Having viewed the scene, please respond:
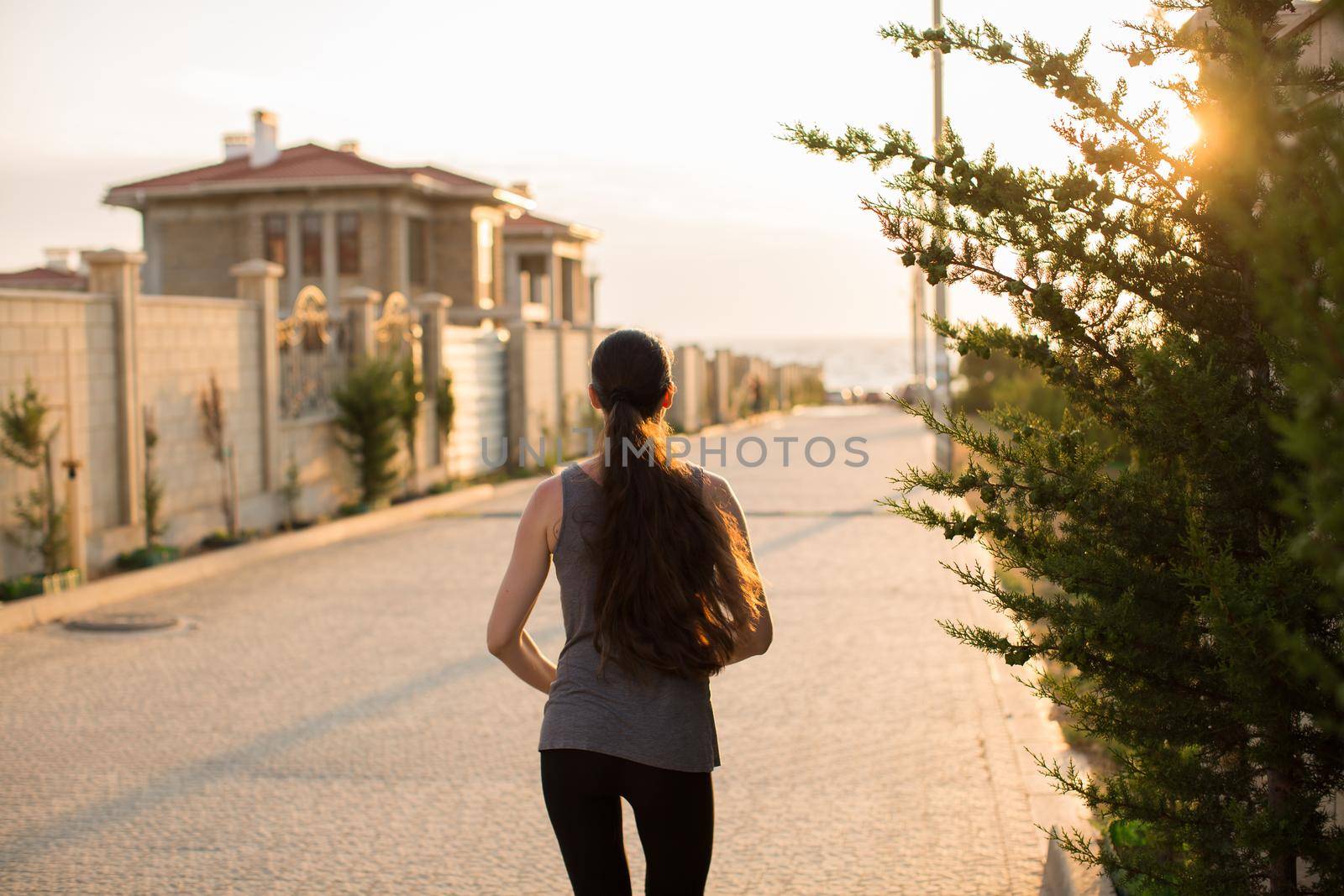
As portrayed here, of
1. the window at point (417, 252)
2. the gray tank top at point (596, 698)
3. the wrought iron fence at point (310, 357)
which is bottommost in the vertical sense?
the gray tank top at point (596, 698)

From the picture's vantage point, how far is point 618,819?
324 cm

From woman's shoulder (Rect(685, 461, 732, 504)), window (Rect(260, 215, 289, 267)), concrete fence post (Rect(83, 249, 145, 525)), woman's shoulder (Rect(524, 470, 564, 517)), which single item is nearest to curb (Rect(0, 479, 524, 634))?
concrete fence post (Rect(83, 249, 145, 525))

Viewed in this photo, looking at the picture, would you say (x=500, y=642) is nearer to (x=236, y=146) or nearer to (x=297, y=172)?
(x=297, y=172)

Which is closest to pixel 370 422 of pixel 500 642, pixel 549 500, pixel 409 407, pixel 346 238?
pixel 409 407

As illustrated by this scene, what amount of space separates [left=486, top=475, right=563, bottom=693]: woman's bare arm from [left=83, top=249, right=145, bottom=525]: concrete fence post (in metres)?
10.5

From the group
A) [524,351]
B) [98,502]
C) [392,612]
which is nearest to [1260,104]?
[392,612]

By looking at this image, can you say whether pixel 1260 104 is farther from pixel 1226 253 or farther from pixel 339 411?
pixel 339 411

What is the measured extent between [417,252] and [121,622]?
32.9 meters

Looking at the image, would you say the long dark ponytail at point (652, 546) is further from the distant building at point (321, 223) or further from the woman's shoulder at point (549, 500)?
the distant building at point (321, 223)

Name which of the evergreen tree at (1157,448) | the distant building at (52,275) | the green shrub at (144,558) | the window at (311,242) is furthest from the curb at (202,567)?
the window at (311,242)

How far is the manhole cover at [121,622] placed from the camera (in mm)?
10484

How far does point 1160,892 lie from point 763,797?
2424 mm

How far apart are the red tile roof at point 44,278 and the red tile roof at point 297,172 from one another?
9.53 feet

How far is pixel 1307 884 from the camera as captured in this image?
4094 millimetres
